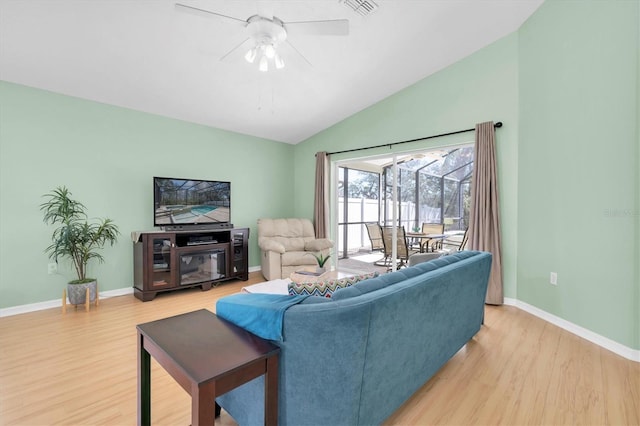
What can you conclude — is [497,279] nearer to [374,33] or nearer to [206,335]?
[374,33]

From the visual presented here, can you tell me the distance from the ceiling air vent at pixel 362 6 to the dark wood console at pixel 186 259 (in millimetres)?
3248

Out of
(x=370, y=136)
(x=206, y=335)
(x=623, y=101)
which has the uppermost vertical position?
(x=370, y=136)

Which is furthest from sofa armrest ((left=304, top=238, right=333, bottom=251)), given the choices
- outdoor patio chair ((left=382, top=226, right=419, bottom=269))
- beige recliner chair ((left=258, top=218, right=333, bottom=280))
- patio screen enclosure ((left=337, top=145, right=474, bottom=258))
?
outdoor patio chair ((left=382, top=226, right=419, bottom=269))

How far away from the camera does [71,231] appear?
3.33 metres

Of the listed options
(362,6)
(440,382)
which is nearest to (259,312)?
(440,382)

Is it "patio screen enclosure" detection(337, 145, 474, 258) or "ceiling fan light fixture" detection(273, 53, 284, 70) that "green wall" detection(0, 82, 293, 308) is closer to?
"patio screen enclosure" detection(337, 145, 474, 258)

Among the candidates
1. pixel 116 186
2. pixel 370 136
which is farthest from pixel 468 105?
pixel 116 186

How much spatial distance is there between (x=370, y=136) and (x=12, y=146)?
4.54 m

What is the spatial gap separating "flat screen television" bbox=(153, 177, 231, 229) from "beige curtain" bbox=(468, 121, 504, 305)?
3.63 metres

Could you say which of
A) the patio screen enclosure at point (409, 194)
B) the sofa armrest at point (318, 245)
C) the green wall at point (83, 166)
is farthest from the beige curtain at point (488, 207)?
the green wall at point (83, 166)

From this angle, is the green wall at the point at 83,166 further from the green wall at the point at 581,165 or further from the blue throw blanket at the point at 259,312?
the green wall at the point at 581,165

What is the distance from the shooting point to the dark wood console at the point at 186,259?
3.80 m

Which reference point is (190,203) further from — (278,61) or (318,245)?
(278,61)

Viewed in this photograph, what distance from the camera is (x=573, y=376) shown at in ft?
7.03
